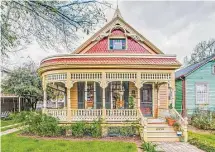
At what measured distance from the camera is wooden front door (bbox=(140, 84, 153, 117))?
18031mm

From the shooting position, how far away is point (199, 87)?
21.7 meters

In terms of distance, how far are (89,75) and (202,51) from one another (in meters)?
50.2

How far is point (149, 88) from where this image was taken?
59.7 ft

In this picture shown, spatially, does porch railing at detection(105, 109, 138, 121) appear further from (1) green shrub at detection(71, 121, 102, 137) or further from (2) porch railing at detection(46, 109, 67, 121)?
(2) porch railing at detection(46, 109, 67, 121)

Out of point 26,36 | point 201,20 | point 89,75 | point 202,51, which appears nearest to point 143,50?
point 89,75

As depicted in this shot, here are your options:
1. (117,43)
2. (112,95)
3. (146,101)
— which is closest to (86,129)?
(112,95)

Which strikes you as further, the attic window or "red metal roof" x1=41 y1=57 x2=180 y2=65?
the attic window

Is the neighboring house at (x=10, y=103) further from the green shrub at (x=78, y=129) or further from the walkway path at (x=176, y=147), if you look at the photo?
the walkway path at (x=176, y=147)

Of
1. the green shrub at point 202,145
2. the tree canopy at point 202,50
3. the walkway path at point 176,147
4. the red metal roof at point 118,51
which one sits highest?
the tree canopy at point 202,50

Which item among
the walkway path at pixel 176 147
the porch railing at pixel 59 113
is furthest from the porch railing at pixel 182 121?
the porch railing at pixel 59 113

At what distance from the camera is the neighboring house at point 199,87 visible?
2155 cm

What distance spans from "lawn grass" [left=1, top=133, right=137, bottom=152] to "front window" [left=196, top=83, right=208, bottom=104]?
11091 millimetres

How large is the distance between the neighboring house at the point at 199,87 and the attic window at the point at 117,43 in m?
5.81

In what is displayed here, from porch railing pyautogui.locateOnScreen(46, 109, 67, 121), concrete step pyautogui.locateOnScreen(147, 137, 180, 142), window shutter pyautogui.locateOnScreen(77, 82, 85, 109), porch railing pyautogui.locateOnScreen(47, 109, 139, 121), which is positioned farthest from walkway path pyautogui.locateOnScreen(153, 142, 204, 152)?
window shutter pyautogui.locateOnScreen(77, 82, 85, 109)
